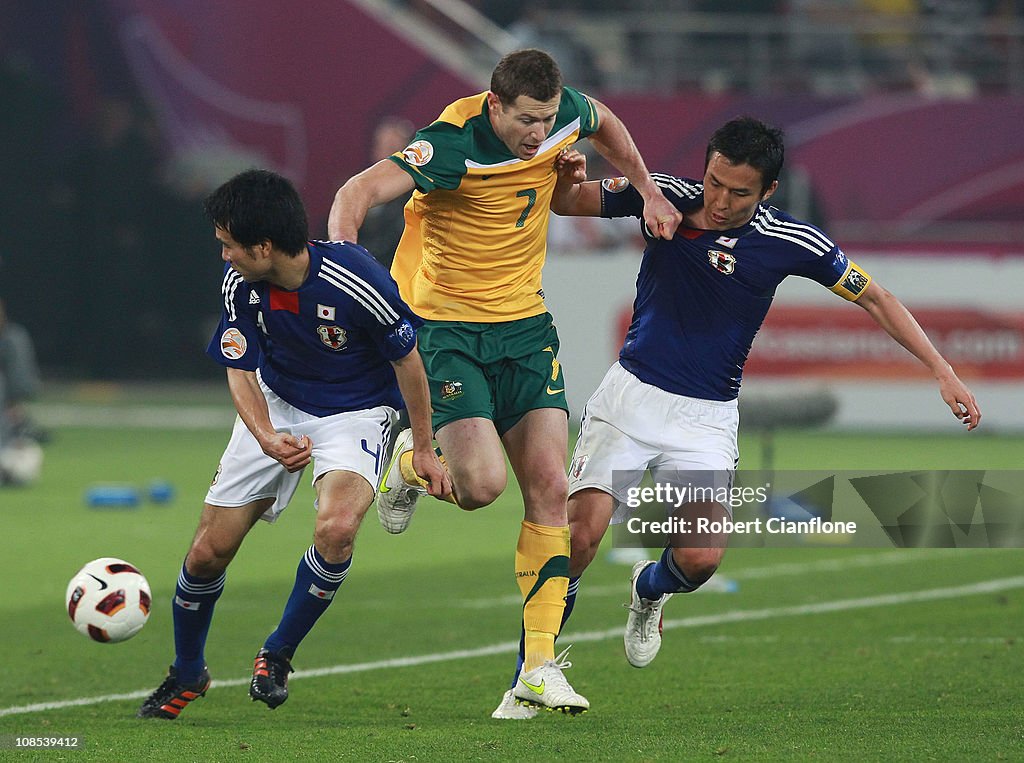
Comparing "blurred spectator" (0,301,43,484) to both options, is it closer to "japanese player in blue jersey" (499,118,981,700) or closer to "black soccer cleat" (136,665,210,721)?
"black soccer cleat" (136,665,210,721)

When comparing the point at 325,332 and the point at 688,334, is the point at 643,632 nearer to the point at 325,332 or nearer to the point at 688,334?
the point at 688,334

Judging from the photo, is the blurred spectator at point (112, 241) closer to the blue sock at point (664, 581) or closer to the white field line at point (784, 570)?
the white field line at point (784, 570)

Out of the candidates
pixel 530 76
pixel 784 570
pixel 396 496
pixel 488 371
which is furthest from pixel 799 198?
pixel 530 76

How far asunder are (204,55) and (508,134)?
18501mm

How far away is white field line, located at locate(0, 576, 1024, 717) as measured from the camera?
7.05 meters

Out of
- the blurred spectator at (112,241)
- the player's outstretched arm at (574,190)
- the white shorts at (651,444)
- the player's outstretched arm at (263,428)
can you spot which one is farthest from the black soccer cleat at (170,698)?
the blurred spectator at (112,241)

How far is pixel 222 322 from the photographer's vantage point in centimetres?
639

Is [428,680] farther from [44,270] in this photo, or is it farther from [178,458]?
[44,270]

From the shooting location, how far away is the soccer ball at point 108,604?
6.71 m

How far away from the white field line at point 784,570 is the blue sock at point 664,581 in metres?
2.37

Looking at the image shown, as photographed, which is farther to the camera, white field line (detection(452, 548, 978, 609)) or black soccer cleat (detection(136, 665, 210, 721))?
white field line (detection(452, 548, 978, 609))

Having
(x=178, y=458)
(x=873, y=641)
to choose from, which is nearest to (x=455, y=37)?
(x=178, y=458)

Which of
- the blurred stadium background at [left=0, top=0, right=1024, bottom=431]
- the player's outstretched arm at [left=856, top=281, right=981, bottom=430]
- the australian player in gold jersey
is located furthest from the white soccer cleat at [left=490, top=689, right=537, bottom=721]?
the blurred stadium background at [left=0, top=0, right=1024, bottom=431]

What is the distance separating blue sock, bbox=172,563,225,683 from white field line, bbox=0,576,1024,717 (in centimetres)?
50
